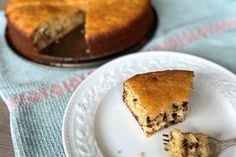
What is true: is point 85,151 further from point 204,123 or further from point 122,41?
point 122,41

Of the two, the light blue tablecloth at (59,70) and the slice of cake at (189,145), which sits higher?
the slice of cake at (189,145)

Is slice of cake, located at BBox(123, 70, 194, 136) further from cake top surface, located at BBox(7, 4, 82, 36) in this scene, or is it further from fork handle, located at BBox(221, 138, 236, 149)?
cake top surface, located at BBox(7, 4, 82, 36)

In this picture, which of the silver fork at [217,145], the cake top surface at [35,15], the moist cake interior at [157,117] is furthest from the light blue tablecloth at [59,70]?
the silver fork at [217,145]

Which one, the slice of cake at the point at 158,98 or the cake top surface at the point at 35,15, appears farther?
the cake top surface at the point at 35,15

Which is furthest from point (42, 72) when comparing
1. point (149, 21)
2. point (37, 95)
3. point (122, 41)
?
point (149, 21)

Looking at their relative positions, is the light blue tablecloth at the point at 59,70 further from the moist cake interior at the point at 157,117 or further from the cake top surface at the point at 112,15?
the moist cake interior at the point at 157,117

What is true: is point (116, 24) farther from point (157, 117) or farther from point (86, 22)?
point (157, 117)

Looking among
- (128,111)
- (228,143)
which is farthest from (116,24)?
(228,143)
